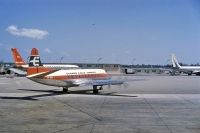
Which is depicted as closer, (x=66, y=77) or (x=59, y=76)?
(x=59, y=76)

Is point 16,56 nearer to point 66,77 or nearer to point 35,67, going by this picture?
point 66,77

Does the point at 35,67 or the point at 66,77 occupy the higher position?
the point at 35,67

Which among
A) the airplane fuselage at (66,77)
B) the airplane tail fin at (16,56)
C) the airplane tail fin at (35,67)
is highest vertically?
the airplane tail fin at (16,56)

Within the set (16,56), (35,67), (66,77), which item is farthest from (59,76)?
(16,56)

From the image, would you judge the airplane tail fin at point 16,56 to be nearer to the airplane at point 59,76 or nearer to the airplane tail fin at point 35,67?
the airplane at point 59,76

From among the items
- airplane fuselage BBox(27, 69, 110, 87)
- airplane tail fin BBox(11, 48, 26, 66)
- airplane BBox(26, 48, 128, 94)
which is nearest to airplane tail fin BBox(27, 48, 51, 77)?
airplane BBox(26, 48, 128, 94)

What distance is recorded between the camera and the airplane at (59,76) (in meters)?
39.4

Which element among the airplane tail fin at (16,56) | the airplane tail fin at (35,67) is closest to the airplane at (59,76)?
the airplane tail fin at (35,67)

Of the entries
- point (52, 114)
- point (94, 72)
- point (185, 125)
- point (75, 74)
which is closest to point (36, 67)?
point (75, 74)

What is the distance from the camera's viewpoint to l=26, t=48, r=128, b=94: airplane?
129 ft

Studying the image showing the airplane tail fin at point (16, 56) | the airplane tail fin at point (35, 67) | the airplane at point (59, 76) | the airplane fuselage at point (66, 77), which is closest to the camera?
the airplane fuselage at point (66, 77)

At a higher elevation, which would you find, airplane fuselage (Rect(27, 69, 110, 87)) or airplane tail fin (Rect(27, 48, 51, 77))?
airplane tail fin (Rect(27, 48, 51, 77))

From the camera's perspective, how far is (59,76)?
41062 millimetres

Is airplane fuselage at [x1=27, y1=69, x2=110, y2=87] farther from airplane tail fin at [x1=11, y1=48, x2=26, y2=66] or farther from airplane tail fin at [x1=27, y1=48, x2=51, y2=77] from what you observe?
airplane tail fin at [x1=11, y1=48, x2=26, y2=66]
